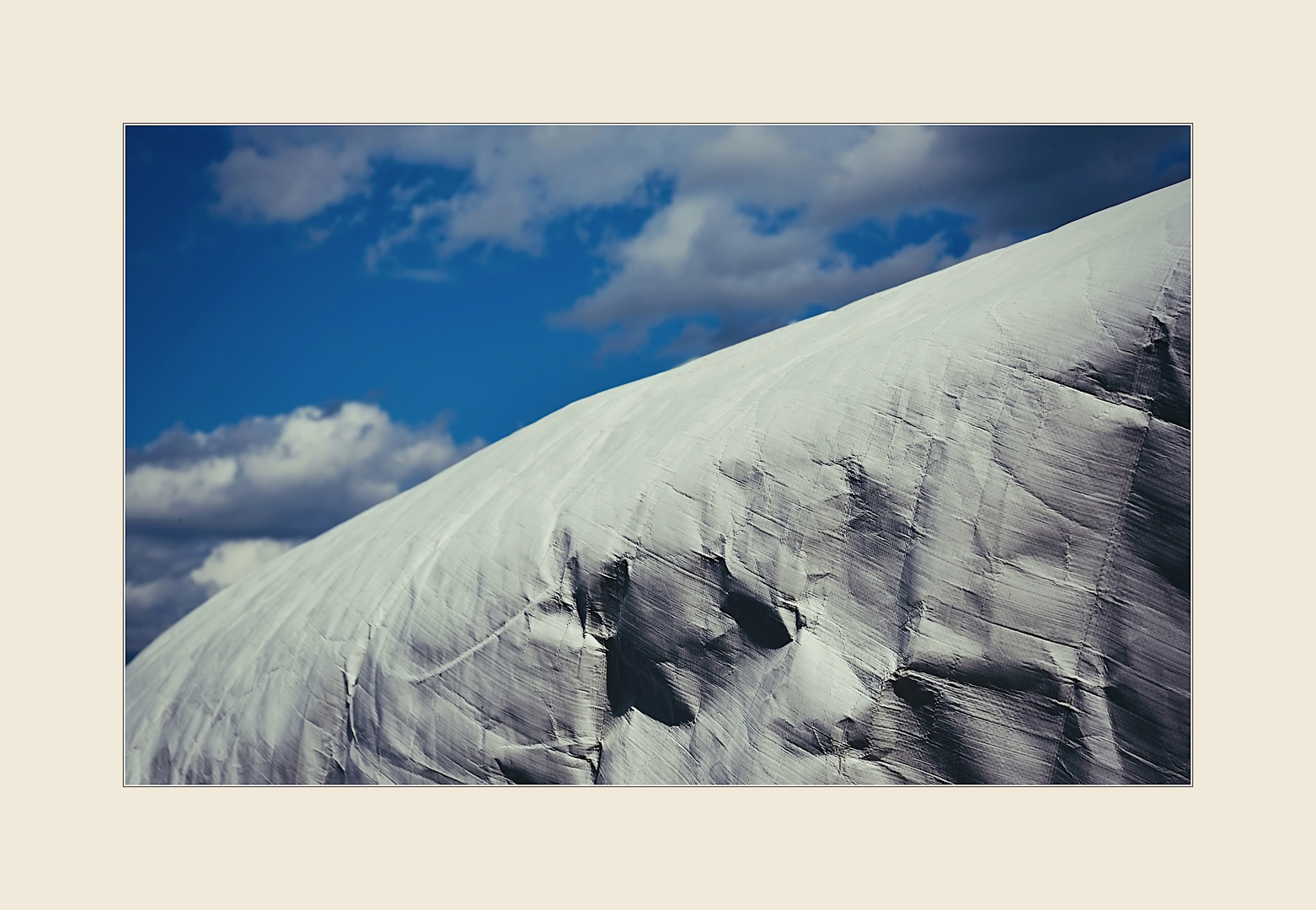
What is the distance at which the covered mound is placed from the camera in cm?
697

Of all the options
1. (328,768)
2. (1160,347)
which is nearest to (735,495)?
(1160,347)

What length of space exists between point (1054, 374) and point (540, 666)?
16.2ft

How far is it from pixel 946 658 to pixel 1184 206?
3742mm

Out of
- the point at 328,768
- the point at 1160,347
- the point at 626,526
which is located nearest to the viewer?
the point at 1160,347

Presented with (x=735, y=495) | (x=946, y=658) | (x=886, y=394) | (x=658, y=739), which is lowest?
(x=658, y=739)

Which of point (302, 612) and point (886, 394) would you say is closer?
point (886, 394)

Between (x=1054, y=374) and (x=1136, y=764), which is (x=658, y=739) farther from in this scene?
(x=1054, y=374)

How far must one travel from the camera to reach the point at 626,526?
8.62m

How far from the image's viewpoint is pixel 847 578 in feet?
25.2

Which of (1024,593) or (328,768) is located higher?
(1024,593)

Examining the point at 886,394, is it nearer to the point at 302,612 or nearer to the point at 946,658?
the point at 946,658

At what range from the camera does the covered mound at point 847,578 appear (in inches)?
274

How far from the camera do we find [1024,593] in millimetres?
7160

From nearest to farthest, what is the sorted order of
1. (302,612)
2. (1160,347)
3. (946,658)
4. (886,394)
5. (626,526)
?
1. (1160,347)
2. (946,658)
3. (886,394)
4. (626,526)
5. (302,612)
